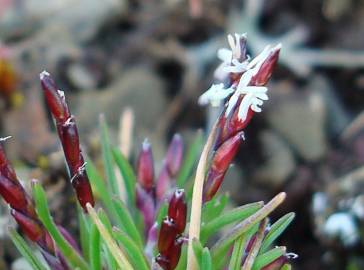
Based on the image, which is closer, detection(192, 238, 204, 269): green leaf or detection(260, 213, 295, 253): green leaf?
detection(192, 238, 204, 269): green leaf

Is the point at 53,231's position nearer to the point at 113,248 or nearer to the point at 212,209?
the point at 113,248

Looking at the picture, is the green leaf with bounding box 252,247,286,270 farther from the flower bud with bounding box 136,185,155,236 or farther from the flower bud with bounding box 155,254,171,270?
the flower bud with bounding box 136,185,155,236

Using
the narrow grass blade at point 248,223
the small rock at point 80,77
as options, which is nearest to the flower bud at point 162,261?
the narrow grass blade at point 248,223

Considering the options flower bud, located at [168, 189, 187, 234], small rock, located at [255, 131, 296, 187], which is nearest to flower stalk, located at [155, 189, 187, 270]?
flower bud, located at [168, 189, 187, 234]

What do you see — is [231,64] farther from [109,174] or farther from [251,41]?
[251,41]

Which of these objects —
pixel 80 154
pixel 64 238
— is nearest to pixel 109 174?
pixel 64 238

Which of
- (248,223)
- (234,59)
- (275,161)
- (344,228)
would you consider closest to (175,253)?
(248,223)
